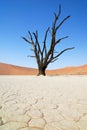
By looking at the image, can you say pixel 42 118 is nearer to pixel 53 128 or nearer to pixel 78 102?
pixel 53 128

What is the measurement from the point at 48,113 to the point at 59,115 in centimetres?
18

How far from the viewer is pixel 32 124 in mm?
2250

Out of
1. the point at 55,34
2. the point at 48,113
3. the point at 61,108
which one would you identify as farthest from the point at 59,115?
the point at 55,34

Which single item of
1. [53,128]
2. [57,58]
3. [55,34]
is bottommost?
[53,128]

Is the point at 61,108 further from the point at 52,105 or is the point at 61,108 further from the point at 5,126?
the point at 5,126

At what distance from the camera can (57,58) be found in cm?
1372

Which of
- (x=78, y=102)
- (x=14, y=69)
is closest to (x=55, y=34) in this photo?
(x=78, y=102)

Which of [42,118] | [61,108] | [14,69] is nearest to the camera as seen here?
[42,118]

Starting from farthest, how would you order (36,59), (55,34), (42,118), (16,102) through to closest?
(36,59)
(55,34)
(16,102)
(42,118)

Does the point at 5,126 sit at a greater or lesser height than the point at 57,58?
lesser

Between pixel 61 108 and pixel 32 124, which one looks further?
pixel 61 108

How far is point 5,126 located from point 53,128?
22.5 inches

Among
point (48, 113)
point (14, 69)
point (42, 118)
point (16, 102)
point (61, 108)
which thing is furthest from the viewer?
point (14, 69)

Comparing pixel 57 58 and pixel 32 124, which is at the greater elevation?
pixel 57 58
